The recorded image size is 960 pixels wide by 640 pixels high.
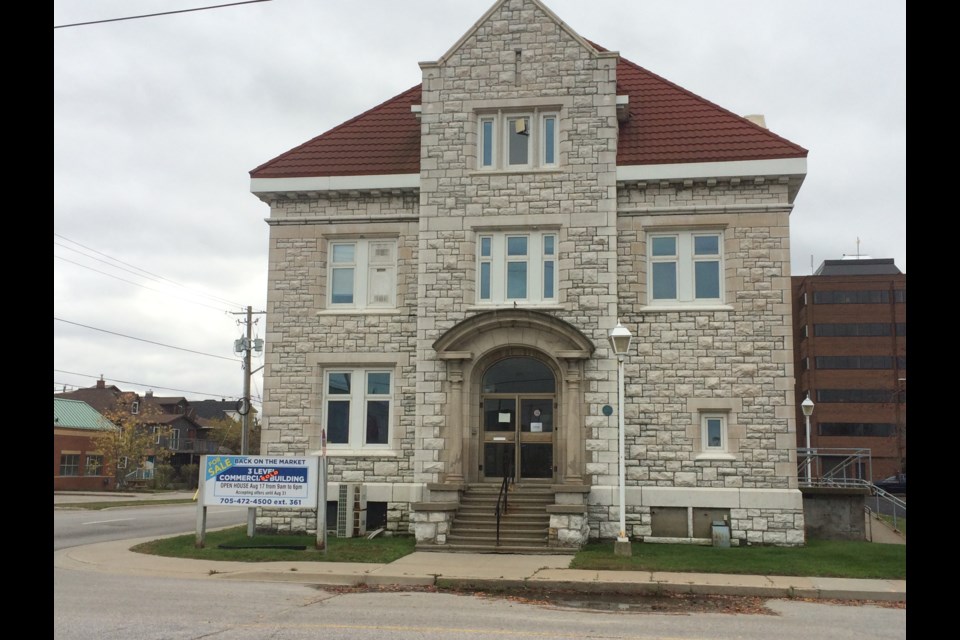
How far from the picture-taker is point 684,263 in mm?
20531

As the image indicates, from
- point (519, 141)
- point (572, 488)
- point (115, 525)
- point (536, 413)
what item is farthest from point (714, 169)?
point (115, 525)

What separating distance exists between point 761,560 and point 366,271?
11479 mm

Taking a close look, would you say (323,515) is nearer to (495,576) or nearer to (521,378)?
(495,576)

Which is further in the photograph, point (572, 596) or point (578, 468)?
point (578, 468)

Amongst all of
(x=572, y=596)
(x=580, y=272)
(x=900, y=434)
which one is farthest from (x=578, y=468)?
(x=900, y=434)

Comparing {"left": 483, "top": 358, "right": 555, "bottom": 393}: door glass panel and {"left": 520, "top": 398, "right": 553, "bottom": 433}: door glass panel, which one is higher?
{"left": 483, "top": 358, "right": 555, "bottom": 393}: door glass panel

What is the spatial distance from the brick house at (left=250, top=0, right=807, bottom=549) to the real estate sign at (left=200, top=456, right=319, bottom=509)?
2507mm

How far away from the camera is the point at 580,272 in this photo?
66.2 feet

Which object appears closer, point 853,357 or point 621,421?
point 621,421

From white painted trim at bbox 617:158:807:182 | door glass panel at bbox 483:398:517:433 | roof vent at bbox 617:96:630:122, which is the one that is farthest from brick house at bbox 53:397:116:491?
white painted trim at bbox 617:158:807:182

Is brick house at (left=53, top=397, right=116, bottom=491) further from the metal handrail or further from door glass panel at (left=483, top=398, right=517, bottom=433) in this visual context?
the metal handrail

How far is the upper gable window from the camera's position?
20953 mm
